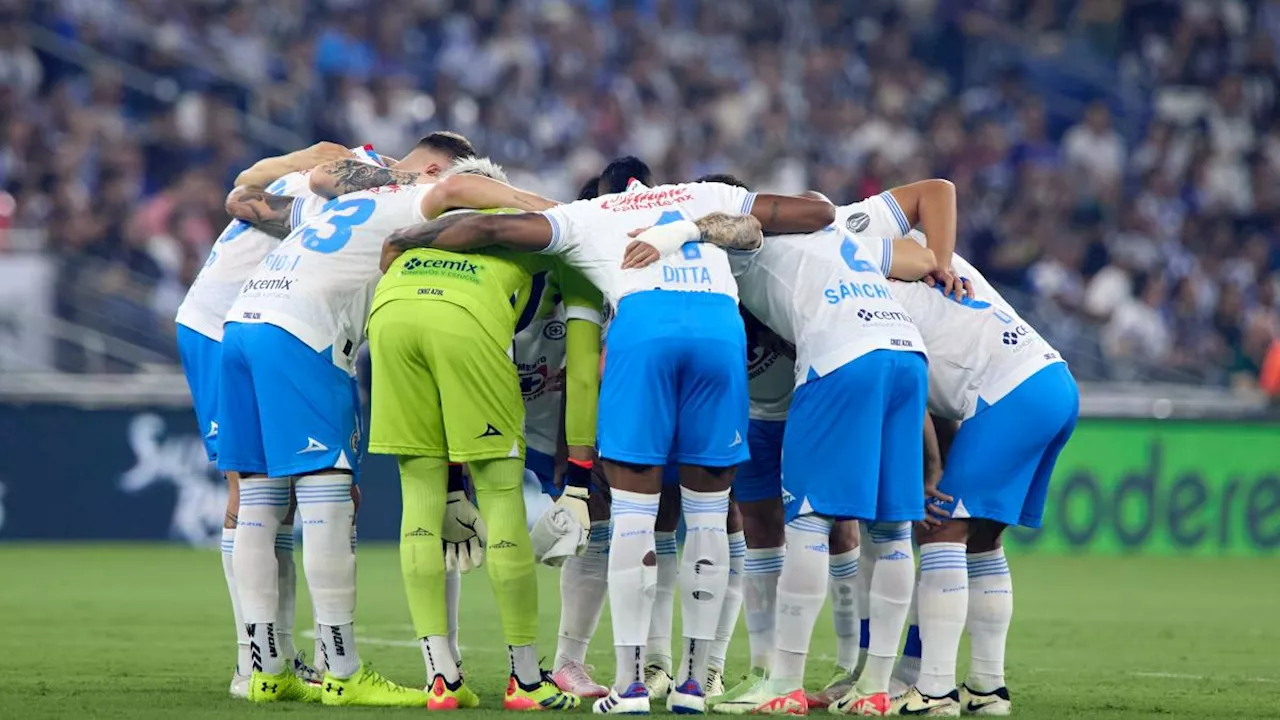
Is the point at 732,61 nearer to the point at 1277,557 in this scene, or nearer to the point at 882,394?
the point at 1277,557

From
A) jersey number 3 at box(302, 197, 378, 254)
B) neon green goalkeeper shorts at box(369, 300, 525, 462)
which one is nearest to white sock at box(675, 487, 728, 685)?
neon green goalkeeper shorts at box(369, 300, 525, 462)

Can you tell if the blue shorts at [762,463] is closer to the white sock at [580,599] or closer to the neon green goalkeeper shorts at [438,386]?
the white sock at [580,599]

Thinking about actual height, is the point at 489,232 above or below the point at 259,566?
above

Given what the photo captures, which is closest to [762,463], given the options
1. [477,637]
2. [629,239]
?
[629,239]

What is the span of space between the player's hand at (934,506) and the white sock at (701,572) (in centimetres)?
99

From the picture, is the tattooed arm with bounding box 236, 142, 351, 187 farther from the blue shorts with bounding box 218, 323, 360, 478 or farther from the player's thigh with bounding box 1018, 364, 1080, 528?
the player's thigh with bounding box 1018, 364, 1080, 528

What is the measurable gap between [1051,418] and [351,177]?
351 cm

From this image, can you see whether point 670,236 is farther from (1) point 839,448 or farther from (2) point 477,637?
(2) point 477,637

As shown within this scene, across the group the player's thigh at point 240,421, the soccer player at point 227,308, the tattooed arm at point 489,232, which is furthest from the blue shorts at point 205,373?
the tattooed arm at point 489,232

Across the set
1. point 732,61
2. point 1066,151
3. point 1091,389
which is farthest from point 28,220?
point 1066,151

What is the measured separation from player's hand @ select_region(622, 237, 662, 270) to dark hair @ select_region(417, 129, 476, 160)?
164cm

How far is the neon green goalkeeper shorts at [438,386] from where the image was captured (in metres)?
7.65

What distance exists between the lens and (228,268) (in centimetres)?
921

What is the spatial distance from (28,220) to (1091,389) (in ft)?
39.6
